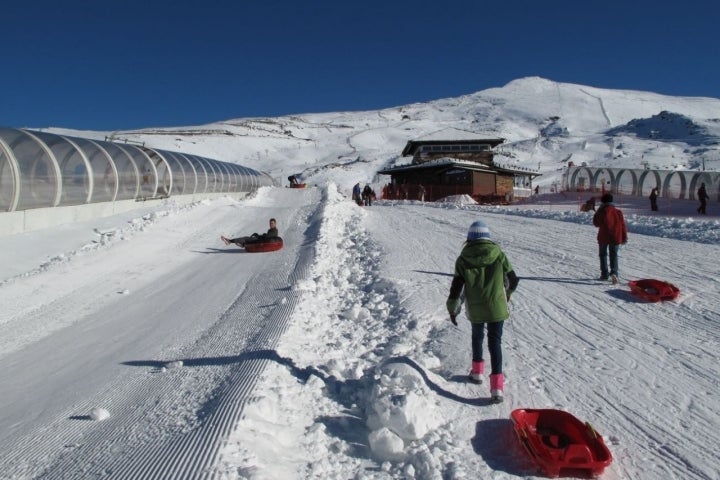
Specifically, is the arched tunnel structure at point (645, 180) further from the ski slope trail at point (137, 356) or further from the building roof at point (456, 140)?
the ski slope trail at point (137, 356)

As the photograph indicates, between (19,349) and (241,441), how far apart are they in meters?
4.63

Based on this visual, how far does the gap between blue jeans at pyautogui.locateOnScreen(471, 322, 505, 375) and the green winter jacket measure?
0.09 meters

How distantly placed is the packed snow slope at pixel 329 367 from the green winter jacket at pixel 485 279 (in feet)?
2.37

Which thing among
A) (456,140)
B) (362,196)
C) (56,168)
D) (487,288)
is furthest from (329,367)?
(456,140)

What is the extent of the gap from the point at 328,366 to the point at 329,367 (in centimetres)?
2

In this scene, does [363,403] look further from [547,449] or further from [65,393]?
[65,393]

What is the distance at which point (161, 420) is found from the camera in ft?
12.3

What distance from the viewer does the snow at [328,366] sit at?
3334mm

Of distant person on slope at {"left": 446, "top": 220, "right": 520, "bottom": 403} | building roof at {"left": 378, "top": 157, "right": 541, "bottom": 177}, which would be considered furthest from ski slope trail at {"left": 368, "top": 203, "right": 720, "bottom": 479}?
building roof at {"left": 378, "top": 157, "right": 541, "bottom": 177}

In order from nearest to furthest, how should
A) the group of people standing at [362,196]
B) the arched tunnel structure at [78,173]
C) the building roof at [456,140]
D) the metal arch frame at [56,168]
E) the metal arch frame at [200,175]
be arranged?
the arched tunnel structure at [78,173]
the metal arch frame at [56,168]
the metal arch frame at [200,175]
the group of people standing at [362,196]
the building roof at [456,140]

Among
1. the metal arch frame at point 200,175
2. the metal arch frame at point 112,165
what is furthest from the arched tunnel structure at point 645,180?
the metal arch frame at point 112,165

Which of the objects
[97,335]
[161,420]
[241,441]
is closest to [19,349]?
[97,335]

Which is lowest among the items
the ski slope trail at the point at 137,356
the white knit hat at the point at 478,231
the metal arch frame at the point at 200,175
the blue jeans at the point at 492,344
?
the ski slope trail at the point at 137,356

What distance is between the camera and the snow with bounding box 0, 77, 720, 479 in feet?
10.9
